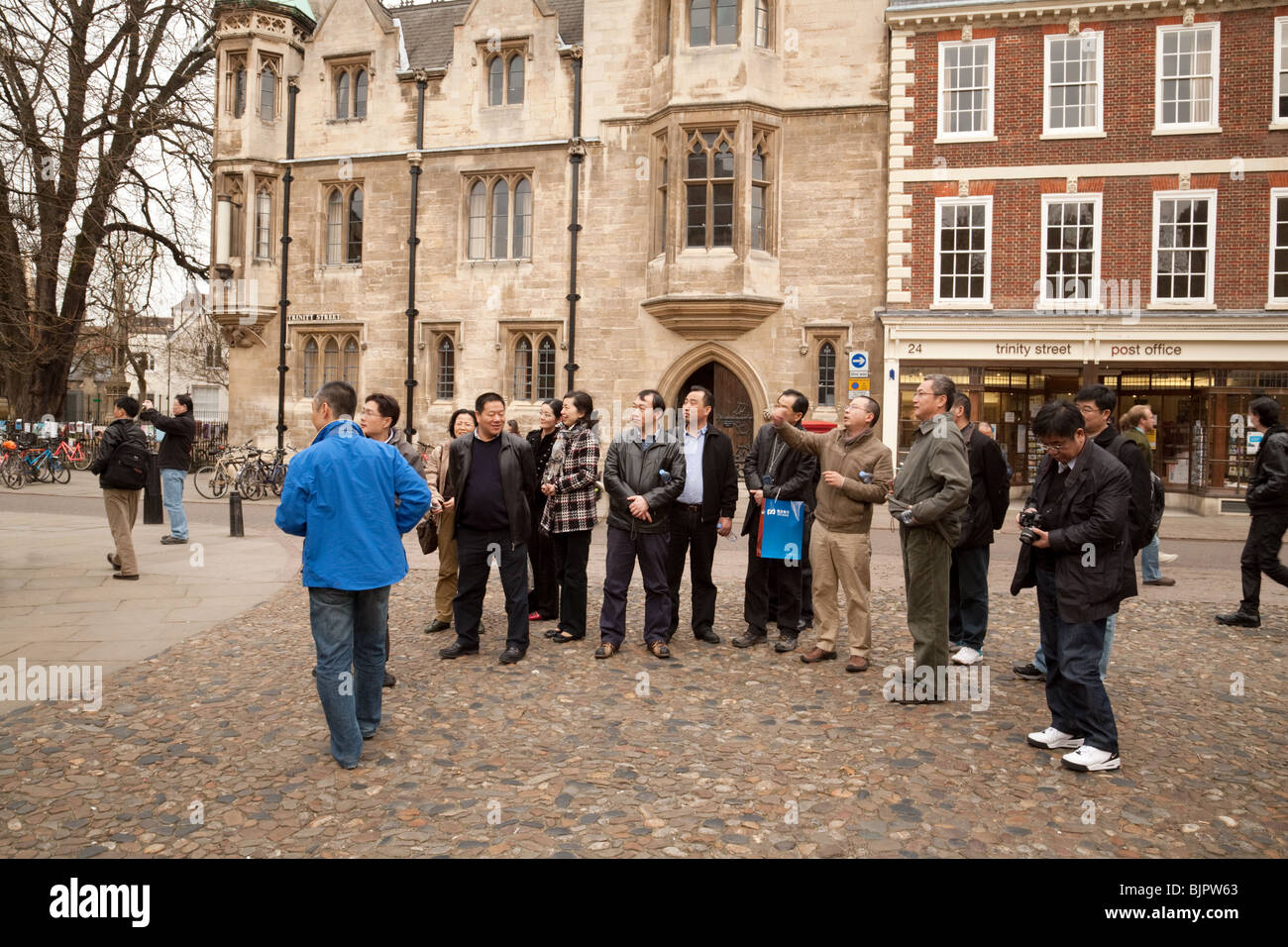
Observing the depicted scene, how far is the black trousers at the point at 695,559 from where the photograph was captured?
25.2 ft

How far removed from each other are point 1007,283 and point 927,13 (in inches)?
227

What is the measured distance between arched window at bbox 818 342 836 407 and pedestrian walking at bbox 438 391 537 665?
44.6 feet

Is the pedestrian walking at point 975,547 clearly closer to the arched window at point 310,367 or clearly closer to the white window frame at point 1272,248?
the white window frame at point 1272,248

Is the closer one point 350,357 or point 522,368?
point 522,368

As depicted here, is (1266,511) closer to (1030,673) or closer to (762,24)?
(1030,673)

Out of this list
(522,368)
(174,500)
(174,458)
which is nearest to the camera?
(174,500)

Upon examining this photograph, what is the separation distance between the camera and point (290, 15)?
908 inches

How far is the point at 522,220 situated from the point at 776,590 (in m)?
16.0

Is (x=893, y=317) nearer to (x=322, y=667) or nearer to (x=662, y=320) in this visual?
(x=662, y=320)

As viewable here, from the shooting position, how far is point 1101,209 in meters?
18.6

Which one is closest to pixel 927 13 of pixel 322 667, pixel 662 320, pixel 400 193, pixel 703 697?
pixel 662 320

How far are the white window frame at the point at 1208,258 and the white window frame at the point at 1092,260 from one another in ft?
3.27

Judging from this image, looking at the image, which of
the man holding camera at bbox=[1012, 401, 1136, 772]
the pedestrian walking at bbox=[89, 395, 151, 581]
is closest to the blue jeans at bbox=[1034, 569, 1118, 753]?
the man holding camera at bbox=[1012, 401, 1136, 772]

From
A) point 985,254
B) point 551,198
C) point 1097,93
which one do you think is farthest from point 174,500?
point 1097,93
